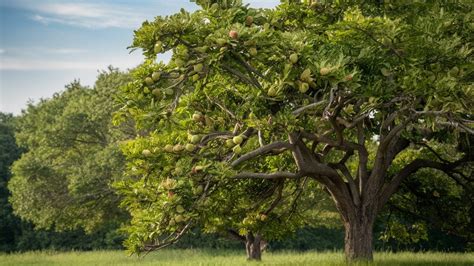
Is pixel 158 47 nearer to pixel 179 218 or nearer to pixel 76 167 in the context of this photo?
pixel 179 218

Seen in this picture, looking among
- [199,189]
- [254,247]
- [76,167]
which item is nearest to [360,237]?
[199,189]

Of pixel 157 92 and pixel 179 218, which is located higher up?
pixel 157 92

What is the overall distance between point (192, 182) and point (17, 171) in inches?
1136

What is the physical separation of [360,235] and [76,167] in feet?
76.9

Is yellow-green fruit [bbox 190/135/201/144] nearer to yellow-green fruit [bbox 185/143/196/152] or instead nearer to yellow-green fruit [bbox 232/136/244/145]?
yellow-green fruit [bbox 185/143/196/152]

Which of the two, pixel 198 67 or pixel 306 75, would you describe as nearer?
pixel 306 75

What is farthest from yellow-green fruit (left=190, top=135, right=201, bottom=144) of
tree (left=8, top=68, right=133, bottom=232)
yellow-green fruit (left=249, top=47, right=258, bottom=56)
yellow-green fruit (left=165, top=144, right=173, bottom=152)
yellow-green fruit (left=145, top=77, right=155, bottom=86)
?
tree (left=8, top=68, right=133, bottom=232)

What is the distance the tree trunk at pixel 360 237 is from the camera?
1859 cm

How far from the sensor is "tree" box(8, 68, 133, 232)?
37.5 m

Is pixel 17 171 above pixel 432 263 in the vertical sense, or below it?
above

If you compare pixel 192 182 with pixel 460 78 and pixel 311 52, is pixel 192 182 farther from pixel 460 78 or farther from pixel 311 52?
pixel 460 78

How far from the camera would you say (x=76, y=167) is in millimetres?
38312

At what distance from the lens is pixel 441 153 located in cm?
2447

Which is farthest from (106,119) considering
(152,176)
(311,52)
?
(311,52)
